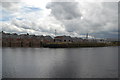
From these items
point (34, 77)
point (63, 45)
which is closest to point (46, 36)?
point (63, 45)

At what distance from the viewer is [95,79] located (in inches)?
530

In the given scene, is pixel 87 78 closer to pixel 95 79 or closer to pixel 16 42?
pixel 95 79

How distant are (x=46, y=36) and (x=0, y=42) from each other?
46.9 m

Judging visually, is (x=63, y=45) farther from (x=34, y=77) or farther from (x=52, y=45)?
(x=34, y=77)

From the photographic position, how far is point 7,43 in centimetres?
8869

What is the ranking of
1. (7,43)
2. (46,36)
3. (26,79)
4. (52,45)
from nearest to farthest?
(26,79) < (52,45) < (7,43) < (46,36)

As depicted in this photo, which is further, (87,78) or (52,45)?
(52,45)

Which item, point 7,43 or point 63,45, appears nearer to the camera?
point 63,45

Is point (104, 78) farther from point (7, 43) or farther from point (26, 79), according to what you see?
point (7, 43)

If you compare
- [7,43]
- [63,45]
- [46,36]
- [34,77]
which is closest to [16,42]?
[7,43]

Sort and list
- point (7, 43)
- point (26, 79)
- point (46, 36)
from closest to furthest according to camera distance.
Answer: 1. point (26, 79)
2. point (7, 43)
3. point (46, 36)

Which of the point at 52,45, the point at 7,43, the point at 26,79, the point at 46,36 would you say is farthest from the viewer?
the point at 46,36

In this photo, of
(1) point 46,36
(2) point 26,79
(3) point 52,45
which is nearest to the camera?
(2) point 26,79

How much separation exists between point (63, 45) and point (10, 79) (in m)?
69.5
